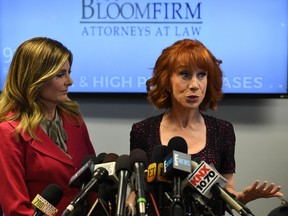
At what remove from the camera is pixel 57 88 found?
1.64 metres

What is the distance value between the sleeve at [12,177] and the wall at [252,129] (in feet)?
4.27

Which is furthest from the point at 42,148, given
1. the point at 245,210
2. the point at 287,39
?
the point at 287,39

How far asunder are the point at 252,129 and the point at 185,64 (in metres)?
1.26

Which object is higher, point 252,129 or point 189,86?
point 189,86

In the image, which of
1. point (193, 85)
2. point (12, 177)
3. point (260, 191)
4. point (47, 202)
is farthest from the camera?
point (193, 85)

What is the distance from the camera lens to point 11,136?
61.1 inches

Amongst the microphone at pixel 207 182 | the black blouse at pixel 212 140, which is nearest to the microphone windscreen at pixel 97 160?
the microphone at pixel 207 182

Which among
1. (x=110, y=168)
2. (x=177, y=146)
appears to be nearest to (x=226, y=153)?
(x=177, y=146)

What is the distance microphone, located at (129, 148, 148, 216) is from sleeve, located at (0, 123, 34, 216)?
0.57m

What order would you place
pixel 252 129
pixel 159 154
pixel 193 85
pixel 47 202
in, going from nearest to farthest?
pixel 47 202
pixel 159 154
pixel 193 85
pixel 252 129

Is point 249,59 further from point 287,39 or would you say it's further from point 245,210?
point 245,210

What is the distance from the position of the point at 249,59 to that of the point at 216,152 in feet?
3.61

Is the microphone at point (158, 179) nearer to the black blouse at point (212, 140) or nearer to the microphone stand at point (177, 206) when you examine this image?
the microphone stand at point (177, 206)

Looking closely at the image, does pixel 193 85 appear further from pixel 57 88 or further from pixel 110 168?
pixel 110 168
